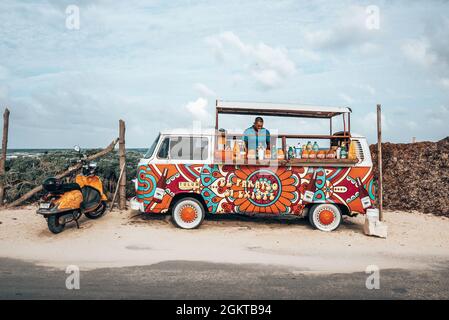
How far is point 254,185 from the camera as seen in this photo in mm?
8430

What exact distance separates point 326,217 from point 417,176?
530 centimetres

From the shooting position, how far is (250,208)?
8.45 meters

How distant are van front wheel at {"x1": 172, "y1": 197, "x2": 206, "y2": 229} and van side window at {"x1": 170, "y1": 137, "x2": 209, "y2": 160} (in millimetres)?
1057

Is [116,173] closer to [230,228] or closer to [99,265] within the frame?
[230,228]

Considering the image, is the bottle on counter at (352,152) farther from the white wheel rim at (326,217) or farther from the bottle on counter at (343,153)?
the white wheel rim at (326,217)

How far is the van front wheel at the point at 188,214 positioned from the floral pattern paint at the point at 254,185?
0.23 metres

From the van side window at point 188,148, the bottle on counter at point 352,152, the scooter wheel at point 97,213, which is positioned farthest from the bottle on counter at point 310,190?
the scooter wheel at point 97,213

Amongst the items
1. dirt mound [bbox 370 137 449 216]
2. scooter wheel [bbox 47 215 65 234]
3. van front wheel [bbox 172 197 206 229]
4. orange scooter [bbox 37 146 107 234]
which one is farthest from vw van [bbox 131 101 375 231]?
dirt mound [bbox 370 137 449 216]

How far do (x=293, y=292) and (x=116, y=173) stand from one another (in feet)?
30.0

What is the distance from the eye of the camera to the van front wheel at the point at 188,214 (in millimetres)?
8469

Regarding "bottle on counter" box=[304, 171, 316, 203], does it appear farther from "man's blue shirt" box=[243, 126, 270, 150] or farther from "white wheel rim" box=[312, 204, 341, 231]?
"man's blue shirt" box=[243, 126, 270, 150]

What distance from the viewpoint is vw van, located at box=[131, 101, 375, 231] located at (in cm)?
838

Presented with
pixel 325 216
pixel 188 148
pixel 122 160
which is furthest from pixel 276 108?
pixel 122 160
